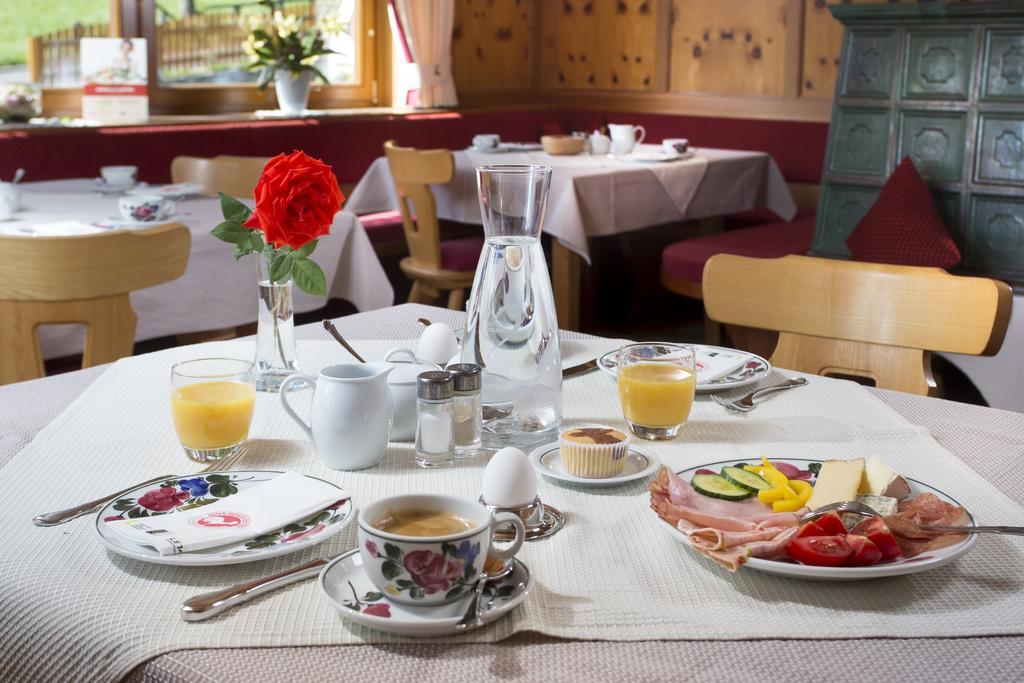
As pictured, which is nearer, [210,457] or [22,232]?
[210,457]

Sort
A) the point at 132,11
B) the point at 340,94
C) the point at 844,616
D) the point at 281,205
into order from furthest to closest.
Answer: the point at 340,94 < the point at 132,11 < the point at 281,205 < the point at 844,616

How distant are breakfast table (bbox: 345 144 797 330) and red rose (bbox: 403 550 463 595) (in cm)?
283

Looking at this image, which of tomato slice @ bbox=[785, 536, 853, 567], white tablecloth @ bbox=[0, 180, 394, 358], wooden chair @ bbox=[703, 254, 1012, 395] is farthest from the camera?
white tablecloth @ bbox=[0, 180, 394, 358]

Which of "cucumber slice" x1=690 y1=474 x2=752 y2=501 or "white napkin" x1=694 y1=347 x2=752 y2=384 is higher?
"white napkin" x1=694 y1=347 x2=752 y2=384

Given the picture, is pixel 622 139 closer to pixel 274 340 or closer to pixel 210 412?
pixel 274 340

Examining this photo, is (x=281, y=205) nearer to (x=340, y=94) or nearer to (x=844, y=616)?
(x=844, y=616)

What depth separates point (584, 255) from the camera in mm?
3594

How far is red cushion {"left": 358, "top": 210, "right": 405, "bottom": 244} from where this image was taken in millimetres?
4492

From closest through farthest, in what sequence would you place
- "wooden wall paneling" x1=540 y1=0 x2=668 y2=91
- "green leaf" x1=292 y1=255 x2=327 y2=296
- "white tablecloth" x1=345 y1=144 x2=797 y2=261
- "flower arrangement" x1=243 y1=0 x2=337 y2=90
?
"green leaf" x1=292 y1=255 x2=327 y2=296 → "white tablecloth" x1=345 y1=144 x2=797 y2=261 → "flower arrangement" x1=243 y1=0 x2=337 y2=90 → "wooden wall paneling" x1=540 y1=0 x2=668 y2=91

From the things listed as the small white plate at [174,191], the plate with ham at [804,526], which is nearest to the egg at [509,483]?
the plate with ham at [804,526]

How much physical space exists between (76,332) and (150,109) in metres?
2.99

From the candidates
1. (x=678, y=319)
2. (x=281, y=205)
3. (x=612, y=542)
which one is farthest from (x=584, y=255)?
(x=612, y=542)

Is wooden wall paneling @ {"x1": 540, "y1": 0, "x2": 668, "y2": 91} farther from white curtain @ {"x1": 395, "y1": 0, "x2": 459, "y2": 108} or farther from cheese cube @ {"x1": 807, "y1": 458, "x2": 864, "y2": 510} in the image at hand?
cheese cube @ {"x1": 807, "y1": 458, "x2": 864, "y2": 510}

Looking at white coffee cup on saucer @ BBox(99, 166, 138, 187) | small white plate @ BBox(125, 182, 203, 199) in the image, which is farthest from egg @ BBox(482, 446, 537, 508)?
white coffee cup on saucer @ BBox(99, 166, 138, 187)
